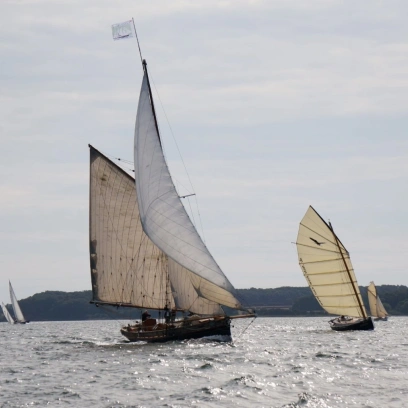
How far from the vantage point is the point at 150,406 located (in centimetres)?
3297

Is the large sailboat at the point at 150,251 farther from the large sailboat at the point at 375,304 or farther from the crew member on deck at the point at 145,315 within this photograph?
the large sailboat at the point at 375,304

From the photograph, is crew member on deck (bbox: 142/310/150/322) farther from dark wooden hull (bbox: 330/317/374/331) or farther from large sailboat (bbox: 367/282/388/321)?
large sailboat (bbox: 367/282/388/321)

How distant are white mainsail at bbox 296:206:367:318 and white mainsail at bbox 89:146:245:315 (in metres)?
25.1

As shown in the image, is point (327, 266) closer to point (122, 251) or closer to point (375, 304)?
point (122, 251)

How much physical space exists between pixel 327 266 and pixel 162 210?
3458cm

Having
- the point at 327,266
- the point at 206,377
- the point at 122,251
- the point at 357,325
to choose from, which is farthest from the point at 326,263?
the point at 206,377

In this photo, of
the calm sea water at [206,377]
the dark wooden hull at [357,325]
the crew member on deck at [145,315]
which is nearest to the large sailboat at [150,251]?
the crew member on deck at [145,315]

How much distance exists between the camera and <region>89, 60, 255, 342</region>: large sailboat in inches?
2313

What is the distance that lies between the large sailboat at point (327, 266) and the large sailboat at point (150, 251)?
25419mm

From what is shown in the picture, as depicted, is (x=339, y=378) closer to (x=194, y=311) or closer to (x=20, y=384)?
(x=20, y=384)

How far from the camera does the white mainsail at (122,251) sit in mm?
67250

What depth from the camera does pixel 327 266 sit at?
296 ft

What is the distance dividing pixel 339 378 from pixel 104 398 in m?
11.9

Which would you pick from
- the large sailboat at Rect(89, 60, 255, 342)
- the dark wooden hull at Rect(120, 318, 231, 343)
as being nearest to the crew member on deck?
the large sailboat at Rect(89, 60, 255, 342)
